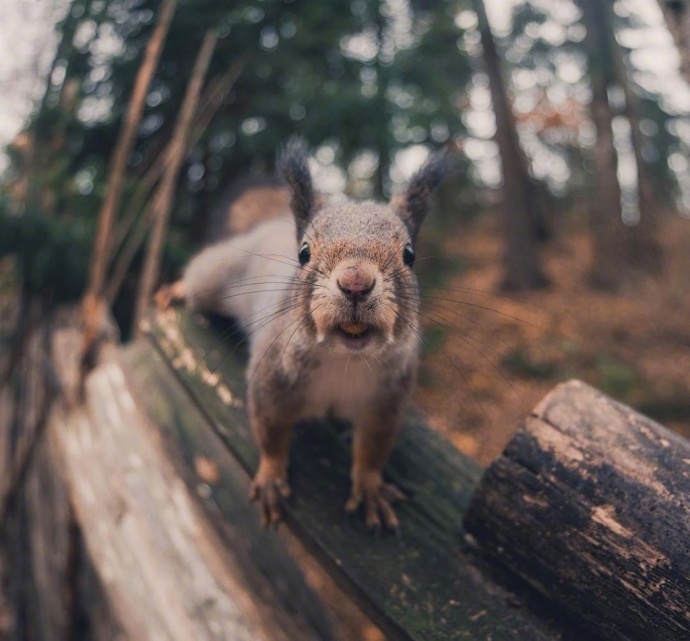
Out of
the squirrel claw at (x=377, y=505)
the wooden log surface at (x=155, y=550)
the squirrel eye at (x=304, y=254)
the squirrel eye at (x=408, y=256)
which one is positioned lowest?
the wooden log surface at (x=155, y=550)

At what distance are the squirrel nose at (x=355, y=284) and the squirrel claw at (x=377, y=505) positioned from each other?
0.85 metres

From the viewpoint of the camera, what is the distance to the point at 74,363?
12.8 feet

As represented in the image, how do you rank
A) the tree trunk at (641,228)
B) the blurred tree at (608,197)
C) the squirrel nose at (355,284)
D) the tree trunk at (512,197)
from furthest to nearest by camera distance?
the tree trunk at (641,228) < the blurred tree at (608,197) < the tree trunk at (512,197) < the squirrel nose at (355,284)

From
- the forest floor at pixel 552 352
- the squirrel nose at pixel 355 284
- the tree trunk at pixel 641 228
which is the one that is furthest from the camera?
the tree trunk at pixel 641 228

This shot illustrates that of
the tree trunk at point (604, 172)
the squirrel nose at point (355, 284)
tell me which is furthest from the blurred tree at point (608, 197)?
the squirrel nose at point (355, 284)

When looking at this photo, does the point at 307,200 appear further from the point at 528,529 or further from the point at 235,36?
the point at 235,36

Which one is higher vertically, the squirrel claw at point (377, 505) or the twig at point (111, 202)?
the twig at point (111, 202)

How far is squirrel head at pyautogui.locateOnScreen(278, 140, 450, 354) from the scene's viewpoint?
5.17 ft

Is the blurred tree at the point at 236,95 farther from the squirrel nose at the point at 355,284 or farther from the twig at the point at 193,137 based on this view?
the squirrel nose at the point at 355,284

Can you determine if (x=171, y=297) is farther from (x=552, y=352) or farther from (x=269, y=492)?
(x=552, y=352)

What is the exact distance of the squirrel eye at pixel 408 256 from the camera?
1858mm

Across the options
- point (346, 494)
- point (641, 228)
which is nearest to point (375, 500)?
point (346, 494)

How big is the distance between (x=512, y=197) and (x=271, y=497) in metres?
7.02

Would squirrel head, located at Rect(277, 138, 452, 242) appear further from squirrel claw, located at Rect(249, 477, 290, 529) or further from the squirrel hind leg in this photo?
squirrel claw, located at Rect(249, 477, 290, 529)
